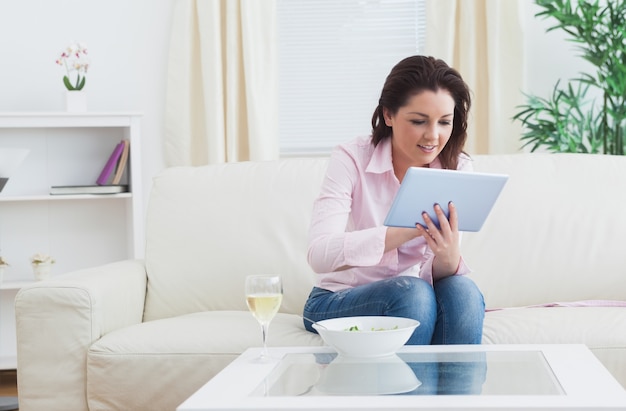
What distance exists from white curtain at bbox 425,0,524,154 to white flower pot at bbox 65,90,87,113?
1.50 metres

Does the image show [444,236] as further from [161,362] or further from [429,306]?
[161,362]

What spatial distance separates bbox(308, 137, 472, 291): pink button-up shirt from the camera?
6.88ft

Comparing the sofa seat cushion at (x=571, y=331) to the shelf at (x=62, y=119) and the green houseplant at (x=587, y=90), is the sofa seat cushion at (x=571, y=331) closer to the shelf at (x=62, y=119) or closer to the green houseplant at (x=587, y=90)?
the green houseplant at (x=587, y=90)

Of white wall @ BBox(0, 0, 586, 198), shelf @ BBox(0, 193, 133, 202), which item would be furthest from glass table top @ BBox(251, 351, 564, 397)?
white wall @ BBox(0, 0, 586, 198)

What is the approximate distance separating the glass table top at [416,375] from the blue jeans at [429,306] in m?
0.24

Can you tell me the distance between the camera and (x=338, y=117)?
399 cm

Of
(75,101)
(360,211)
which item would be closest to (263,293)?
(360,211)

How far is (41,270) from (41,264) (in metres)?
0.03

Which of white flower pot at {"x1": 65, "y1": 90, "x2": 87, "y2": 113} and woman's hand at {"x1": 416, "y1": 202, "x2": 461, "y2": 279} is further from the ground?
white flower pot at {"x1": 65, "y1": 90, "x2": 87, "y2": 113}

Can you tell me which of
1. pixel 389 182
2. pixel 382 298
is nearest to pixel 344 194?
pixel 389 182

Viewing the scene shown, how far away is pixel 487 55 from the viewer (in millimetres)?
3662

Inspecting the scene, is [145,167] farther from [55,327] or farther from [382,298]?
[382,298]

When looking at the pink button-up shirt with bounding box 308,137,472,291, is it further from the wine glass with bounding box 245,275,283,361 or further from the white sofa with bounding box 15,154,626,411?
the wine glass with bounding box 245,275,283,361

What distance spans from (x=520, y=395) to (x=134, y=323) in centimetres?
151
